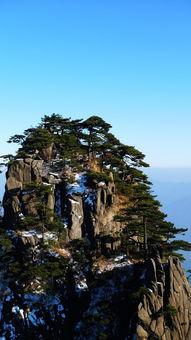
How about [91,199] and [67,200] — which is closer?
[91,199]

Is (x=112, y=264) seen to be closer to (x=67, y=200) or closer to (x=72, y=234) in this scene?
(x=72, y=234)

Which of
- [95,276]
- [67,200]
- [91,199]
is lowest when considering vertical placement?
[95,276]

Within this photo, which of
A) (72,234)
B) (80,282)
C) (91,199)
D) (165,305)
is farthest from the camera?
(91,199)

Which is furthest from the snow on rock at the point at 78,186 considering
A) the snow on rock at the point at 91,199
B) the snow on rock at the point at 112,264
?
the snow on rock at the point at 112,264

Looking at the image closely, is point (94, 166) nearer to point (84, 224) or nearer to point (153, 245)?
point (84, 224)

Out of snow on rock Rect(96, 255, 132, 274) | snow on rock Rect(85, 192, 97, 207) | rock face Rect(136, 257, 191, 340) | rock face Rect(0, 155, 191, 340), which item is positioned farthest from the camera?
snow on rock Rect(85, 192, 97, 207)

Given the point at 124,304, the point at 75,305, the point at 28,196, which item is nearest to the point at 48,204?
the point at 28,196

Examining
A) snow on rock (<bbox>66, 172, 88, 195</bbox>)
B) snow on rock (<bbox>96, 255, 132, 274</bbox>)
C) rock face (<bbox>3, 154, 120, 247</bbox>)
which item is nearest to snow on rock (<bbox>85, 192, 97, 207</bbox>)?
rock face (<bbox>3, 154, 120, 247</bbox>)

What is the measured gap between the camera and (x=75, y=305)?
40.0m

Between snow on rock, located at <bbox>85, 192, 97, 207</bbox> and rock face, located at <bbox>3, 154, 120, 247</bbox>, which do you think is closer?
rock face, located at <bbox>3, 154, 120, 247</bbox>

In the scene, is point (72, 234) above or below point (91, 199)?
below

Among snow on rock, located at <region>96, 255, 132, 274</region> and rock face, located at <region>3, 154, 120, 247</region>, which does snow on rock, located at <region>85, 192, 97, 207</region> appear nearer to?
rock face, located at <region>3, 154, 120, 247</region>

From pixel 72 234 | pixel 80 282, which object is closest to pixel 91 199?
pixel 72 234

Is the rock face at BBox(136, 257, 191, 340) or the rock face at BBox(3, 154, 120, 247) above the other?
the rock face at BBox(3, 154, 120, 247)
